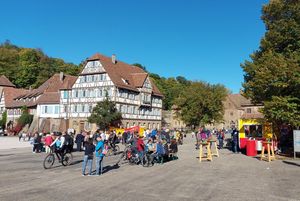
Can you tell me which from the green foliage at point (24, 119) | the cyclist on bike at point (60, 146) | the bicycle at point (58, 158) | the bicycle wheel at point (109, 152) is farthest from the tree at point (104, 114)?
the cyclist on bike at point (60, 146)

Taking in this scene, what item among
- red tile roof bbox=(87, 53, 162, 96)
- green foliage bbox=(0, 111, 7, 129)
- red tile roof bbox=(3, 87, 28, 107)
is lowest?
green foliage bbox=(0, 111, 7, 129)

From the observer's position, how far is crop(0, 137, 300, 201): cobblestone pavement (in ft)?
33.4

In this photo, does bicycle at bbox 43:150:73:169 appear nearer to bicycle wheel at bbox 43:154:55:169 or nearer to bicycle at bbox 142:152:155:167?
bicycle wheel at bbox 43:154:55:169

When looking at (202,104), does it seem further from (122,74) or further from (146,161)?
(146,161)

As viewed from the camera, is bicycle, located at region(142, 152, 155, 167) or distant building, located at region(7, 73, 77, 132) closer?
bicycle, located at region(142, 152, 155, 167)

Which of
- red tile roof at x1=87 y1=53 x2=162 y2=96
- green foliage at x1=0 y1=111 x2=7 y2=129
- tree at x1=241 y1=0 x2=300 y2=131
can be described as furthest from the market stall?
green foliage at x1=0 y1=111 x2=7 y2=129

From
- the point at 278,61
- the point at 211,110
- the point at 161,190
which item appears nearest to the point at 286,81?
the point at 278,61

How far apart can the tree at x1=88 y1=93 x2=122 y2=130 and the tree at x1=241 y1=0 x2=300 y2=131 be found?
25.9 metres

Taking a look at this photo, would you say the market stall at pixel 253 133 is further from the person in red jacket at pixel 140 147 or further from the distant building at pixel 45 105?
the distant building at pixel 45 105

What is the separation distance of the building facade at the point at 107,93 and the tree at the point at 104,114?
2854mm

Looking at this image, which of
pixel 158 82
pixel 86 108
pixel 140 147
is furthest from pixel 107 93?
pixel 158 82

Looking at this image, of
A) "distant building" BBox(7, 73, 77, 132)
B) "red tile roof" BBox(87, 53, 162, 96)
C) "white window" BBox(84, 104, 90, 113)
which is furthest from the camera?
"distant building" BBox(7, 73, 77, 132)

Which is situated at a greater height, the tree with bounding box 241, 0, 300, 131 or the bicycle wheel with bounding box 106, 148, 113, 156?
the tree with bounding box 241, 0, 300, 131

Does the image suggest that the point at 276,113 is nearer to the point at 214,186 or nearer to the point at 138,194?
the point at 214,186
